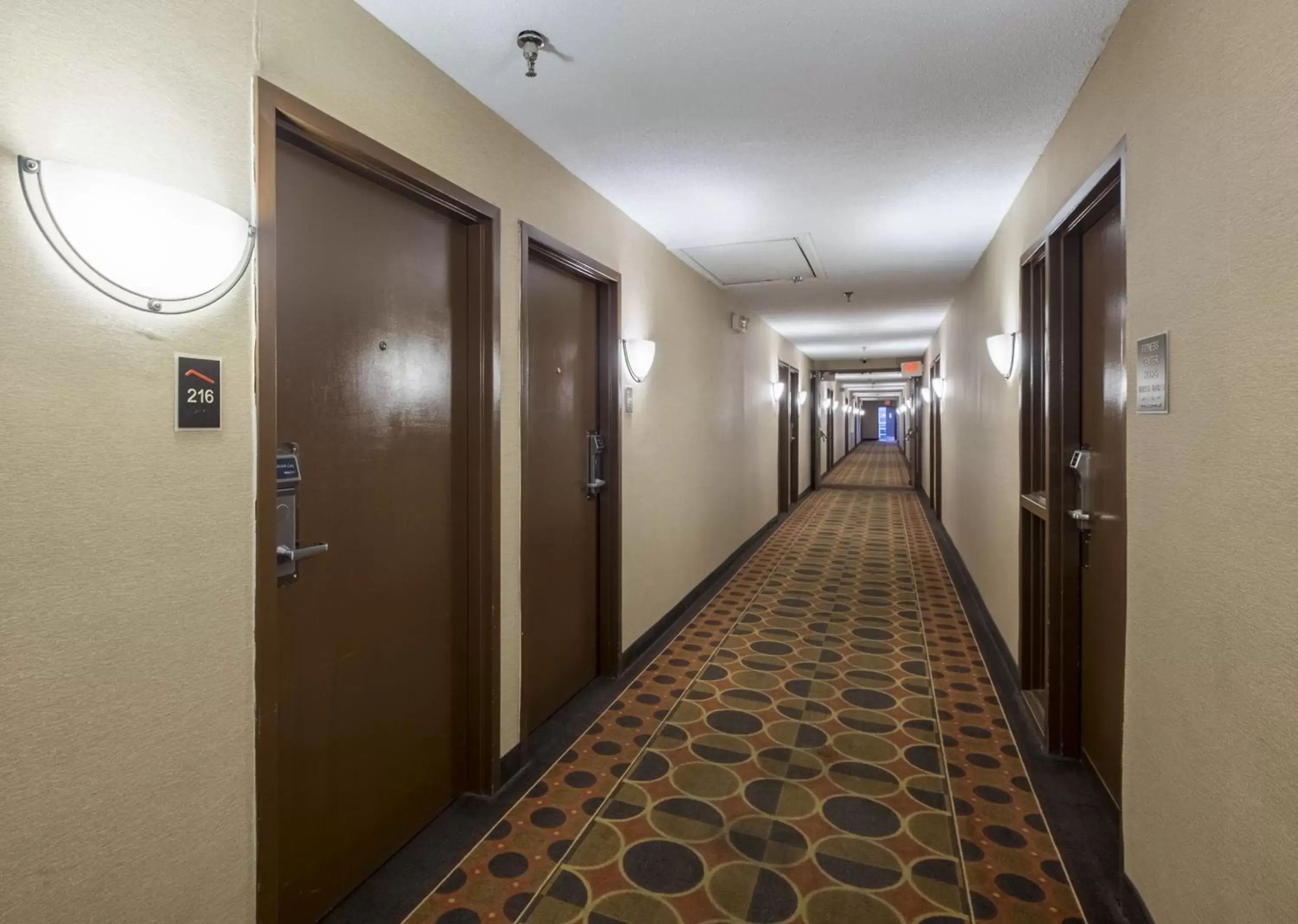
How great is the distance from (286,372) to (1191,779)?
7.45ft

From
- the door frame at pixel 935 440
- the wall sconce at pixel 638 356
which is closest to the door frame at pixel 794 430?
the door frame at pixel 935 440

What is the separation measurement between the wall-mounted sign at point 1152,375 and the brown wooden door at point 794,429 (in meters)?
7.60

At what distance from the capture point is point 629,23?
1.88 meters

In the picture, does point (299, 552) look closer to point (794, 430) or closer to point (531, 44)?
point (531, 44)

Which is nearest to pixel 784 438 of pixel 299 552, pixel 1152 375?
pixel 1152 375

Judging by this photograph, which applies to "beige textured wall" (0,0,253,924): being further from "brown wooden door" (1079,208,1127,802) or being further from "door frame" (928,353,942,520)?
"door frame" (928,353,942,520)

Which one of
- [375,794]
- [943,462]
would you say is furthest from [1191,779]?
[943,462]

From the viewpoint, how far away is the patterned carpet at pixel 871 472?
1279 centimetres

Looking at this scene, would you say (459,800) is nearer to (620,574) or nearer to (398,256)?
(620,574)

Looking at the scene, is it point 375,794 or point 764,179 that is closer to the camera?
point 375,794

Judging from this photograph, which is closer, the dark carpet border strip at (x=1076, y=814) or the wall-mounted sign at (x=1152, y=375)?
the wall-mounted sign at (x=1152, y=375)

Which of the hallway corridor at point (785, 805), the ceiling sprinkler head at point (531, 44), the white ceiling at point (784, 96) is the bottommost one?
the hallway corridor at point (785, 805)

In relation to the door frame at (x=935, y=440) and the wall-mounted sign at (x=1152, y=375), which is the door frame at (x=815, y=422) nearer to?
the door frame at (x=935, y=440)

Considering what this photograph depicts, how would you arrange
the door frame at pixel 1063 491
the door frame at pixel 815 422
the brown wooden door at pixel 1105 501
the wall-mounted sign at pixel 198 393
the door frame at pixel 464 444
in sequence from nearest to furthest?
the wall-mounted sign at pixel 198 393 → the door frame at pixel 464 444 → the brown wooden door at pixel 1105 501 → the door frame at pixel 1063 491 → the door frame at pixel 815 422
